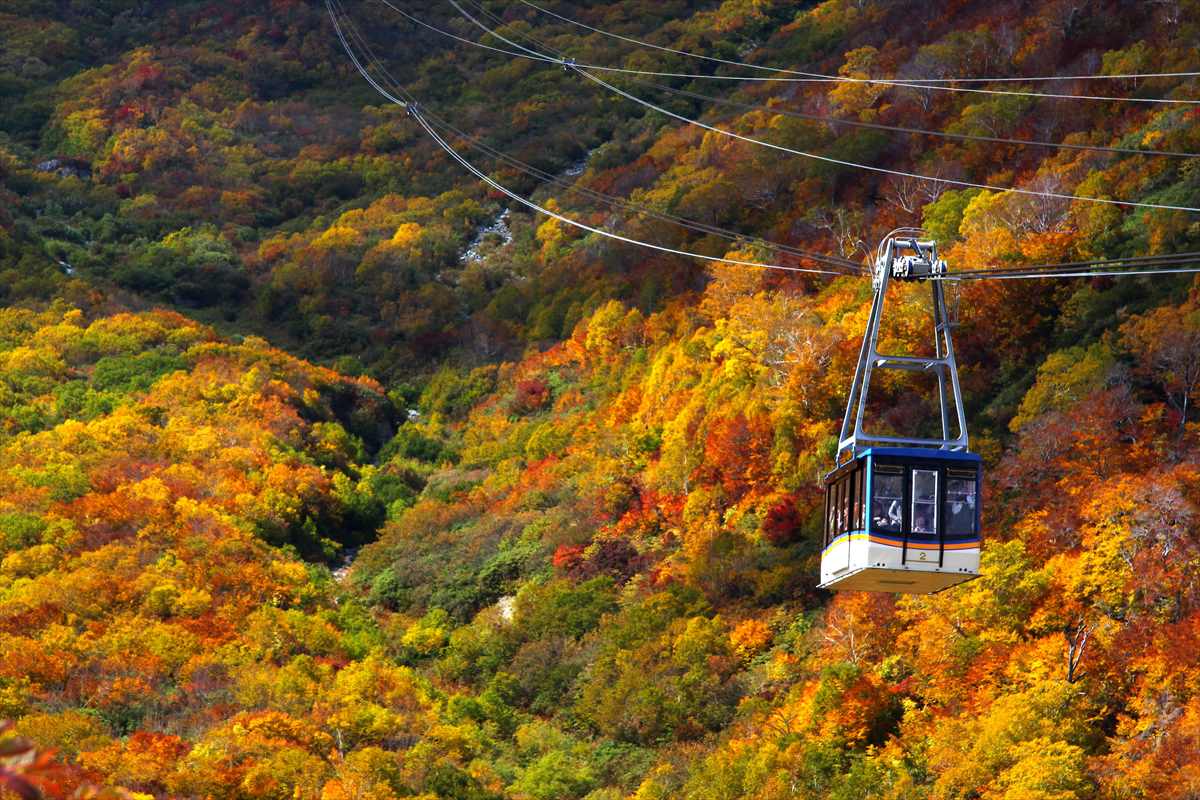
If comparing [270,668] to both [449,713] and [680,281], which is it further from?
[680,281]

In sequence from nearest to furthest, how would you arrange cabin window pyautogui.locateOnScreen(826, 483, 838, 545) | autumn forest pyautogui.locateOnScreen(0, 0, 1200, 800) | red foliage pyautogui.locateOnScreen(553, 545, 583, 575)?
cabin window pyautogui.locateOnScreen(826, 483, 838, 545)
autumn forest pyautogui.locateOnScreen(0, 0, 1200, 800)
red foliage pyautogui.locateOnScreen(553, 545, 583, 575)

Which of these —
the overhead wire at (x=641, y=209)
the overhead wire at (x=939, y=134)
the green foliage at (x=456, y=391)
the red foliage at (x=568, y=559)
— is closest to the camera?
the red foliage at (x=568, y=559)

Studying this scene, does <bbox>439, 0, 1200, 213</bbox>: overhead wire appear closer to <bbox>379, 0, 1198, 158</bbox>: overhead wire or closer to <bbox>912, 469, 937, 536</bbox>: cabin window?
<bbox>379, 0, 1198, 158</bbox>: overhead wire

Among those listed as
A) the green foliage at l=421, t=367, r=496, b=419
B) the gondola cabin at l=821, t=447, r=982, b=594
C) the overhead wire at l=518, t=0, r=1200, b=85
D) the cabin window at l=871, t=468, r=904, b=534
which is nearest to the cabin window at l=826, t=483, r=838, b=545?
the gondola cabin at l=821, t=447, r=982, b=594

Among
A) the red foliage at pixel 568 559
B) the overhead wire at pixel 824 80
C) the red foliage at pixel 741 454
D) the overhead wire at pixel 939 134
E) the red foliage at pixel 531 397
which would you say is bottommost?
the red foliage at pixel 568 559

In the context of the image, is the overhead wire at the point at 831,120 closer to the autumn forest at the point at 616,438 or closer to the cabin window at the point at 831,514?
the autumn forest at the point at 616,438

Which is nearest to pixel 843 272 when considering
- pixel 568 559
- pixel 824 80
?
pixel 568 559

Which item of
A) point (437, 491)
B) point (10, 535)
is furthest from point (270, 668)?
point (437, 491)

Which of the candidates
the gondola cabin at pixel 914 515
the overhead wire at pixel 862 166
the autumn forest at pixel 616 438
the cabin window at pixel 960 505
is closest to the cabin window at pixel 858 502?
the gondola cabin at pixel 914 515
